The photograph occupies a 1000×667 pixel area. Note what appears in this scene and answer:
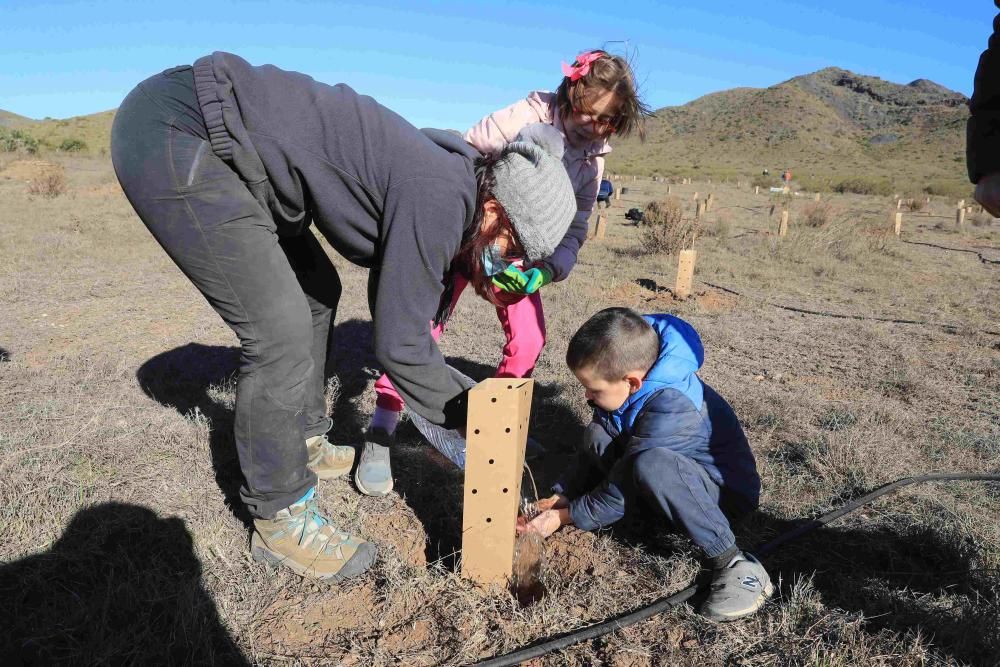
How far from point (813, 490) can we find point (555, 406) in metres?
1.38

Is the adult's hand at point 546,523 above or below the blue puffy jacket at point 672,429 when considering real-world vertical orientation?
below

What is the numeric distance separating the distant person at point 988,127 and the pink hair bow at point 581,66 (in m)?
1.54

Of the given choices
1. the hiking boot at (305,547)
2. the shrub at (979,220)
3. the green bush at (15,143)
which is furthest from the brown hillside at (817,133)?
the hiking boot at (305,547)

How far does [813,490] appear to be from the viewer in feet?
8.75

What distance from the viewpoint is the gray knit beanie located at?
1.64 m

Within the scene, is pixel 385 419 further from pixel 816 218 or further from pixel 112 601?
pixel 816 218

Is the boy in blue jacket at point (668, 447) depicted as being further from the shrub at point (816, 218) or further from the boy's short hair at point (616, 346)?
the shrub at point (816, 218)

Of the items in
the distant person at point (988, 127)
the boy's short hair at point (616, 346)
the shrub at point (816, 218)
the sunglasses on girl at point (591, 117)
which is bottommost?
the boy's short hair at point (616, 346)

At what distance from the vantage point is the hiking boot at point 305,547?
1963mm

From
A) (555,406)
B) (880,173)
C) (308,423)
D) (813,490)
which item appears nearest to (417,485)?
(308,423)

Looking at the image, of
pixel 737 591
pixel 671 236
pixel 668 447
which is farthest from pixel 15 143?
pixel 737 591

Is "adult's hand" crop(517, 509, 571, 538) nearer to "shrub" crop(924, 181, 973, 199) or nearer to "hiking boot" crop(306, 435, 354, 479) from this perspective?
"hiking boot" crop(306, 435, 354, 479)

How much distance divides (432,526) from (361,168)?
1.34 meters

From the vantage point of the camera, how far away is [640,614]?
183 centimetres
